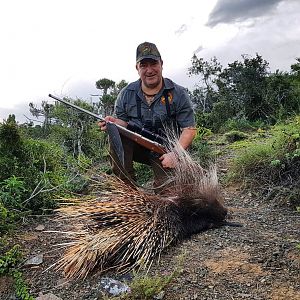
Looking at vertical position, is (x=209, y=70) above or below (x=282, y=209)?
above

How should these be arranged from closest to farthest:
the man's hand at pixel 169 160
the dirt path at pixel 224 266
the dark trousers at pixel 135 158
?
1. the dirt path at pixel 224 266
2. the man's hand at pixel 169 160
3. the dark trousers at pixel 135 158

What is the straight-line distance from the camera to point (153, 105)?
549 centimetres

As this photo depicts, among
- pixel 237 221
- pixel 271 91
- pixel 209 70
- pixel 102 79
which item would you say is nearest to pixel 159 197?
pixel 237 221

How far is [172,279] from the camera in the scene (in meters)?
3.26

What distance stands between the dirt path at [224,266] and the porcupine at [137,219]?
0.40ft

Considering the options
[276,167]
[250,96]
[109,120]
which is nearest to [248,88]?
[250,96]

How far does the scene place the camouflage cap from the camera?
5348 mm

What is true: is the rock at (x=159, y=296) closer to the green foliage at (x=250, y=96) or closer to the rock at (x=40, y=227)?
the rock at (x=40, y=227)

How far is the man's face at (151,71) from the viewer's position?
540cm

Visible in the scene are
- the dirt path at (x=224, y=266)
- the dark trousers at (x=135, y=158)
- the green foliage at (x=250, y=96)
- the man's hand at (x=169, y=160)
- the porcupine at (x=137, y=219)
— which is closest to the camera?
the dirt path at (x=224, y=266)

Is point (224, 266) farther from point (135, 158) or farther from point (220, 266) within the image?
point (135, 158)

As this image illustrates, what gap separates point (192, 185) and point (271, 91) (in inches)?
370

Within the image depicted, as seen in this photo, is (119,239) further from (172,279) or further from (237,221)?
(237,221)

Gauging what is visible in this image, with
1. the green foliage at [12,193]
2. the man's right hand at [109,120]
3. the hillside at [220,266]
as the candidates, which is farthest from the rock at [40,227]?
the man's right hand at [109,120]
